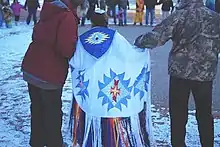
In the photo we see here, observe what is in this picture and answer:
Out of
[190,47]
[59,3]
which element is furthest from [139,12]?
[59,3]

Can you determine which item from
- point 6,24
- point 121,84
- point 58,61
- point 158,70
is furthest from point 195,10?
point 6,24

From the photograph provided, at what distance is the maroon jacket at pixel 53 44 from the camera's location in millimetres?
4340

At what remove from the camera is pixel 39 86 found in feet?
15.0

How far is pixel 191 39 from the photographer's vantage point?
14.7 ft

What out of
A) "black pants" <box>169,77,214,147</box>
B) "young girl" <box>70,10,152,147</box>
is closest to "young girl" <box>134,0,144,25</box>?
"black pants" <box>169,77,214,147</box>

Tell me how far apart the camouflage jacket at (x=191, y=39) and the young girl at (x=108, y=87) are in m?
0.23

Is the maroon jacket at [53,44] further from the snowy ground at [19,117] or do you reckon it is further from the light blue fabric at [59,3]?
the snowy ground at [19,117]

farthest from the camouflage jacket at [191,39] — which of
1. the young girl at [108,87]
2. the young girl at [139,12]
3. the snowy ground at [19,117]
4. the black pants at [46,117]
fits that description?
the young girl at [139,12]

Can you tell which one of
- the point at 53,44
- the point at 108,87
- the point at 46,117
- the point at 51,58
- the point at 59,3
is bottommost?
the point at 46,117

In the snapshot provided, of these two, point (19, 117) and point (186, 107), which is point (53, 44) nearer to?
point (186, 107)

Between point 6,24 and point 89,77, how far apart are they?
54.1 feet

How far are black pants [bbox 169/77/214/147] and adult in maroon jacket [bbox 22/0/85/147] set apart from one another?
1058 millimetres

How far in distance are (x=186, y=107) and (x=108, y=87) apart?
889mm

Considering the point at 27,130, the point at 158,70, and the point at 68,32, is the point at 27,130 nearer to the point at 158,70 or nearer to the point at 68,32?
the point at 68,32
